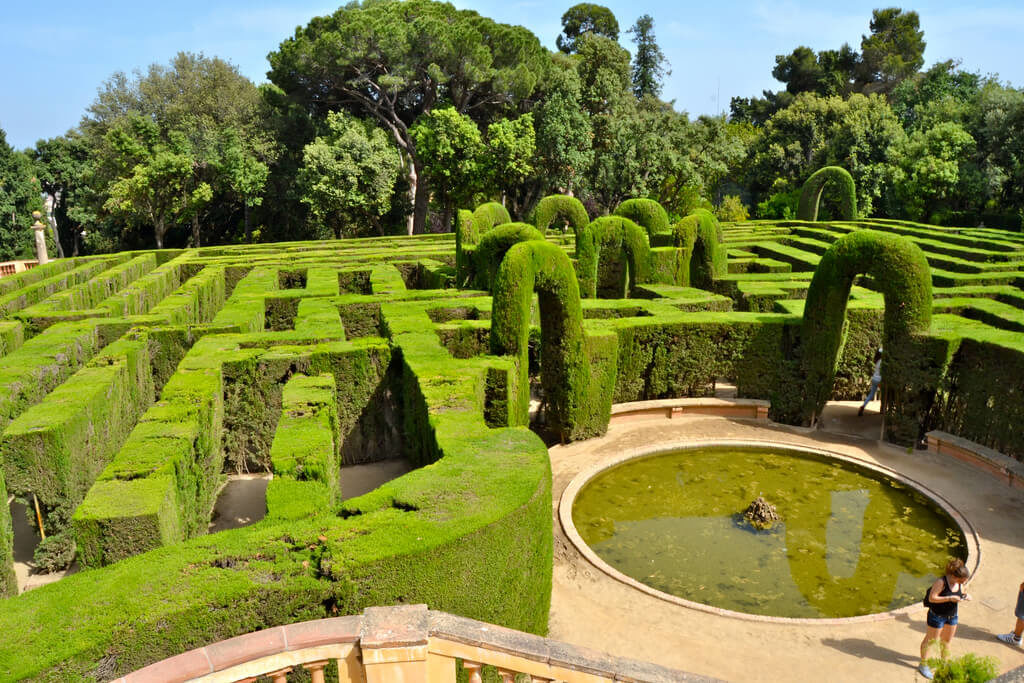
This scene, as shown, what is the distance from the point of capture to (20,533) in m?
12.5

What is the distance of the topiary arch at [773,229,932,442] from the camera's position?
47.9 ft

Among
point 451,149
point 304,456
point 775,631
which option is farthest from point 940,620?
point 451,149

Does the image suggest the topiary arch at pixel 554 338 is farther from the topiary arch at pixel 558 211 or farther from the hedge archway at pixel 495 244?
the topiary arch at pixel 558 211

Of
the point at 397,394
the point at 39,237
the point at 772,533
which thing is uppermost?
the point at 39,237

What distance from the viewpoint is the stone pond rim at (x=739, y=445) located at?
946 centimetres

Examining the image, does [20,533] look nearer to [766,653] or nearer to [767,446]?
[766,653]

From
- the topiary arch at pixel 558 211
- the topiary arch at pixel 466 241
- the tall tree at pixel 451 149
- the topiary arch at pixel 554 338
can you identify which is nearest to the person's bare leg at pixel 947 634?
the topiary arch at pixel 554 338

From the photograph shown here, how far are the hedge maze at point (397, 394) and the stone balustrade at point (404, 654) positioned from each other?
177cm

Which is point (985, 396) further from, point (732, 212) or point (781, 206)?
point (781, 206)

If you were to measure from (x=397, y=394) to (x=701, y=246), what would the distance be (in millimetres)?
13838

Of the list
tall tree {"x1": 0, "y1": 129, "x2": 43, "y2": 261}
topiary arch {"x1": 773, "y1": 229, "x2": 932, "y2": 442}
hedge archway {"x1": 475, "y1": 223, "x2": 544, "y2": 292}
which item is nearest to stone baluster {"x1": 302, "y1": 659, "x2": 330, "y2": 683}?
hedge archway {"x1": 475, "y1": 223, "x2": 544, "y2": 292}

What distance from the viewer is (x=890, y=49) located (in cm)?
7906

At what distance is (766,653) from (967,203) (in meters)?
48.7

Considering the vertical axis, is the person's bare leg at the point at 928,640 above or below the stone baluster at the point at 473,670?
below
